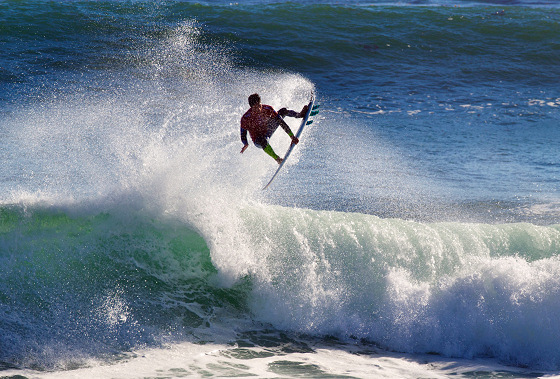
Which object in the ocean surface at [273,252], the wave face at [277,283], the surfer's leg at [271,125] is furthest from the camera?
the surfer's leg at [271,125]

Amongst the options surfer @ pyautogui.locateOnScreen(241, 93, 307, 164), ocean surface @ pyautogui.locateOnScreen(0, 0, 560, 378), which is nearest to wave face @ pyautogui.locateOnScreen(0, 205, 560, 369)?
ocean surface @ pyautogui.locateOnScreen(0, 0, 560, 378)

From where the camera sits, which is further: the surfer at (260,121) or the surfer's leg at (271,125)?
the surfer's leg at (271,125)

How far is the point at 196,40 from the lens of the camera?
77.0 ft

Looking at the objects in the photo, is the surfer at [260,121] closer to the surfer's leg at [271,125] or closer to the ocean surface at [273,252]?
the surfer's leg at [271,125]

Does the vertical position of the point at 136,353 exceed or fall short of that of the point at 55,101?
it falls short

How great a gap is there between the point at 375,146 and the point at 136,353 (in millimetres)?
9974

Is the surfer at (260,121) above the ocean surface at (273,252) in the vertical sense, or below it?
above

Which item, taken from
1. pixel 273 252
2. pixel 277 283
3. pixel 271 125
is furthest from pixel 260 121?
pixel 277 283

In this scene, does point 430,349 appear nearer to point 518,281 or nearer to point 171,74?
point 518,281

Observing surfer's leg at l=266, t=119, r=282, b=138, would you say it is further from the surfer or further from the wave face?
the wave face

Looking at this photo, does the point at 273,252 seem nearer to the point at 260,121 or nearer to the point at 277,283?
the point at 277,283

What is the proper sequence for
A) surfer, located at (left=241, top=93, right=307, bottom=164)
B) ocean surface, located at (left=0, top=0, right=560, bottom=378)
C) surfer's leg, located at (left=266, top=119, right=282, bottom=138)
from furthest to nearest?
surfer's leg, located at (left=266, top=119, right=282, bottom=138)
surfer, located at (left=241, top=93, right=307, bottom=164)
ocean surface, located at (left=0, top=0, right=560, bottom=378)

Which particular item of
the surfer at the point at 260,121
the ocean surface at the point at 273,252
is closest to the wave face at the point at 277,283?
the ocean surface at the point at 273,252

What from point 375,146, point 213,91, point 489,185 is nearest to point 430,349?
point 489,185
